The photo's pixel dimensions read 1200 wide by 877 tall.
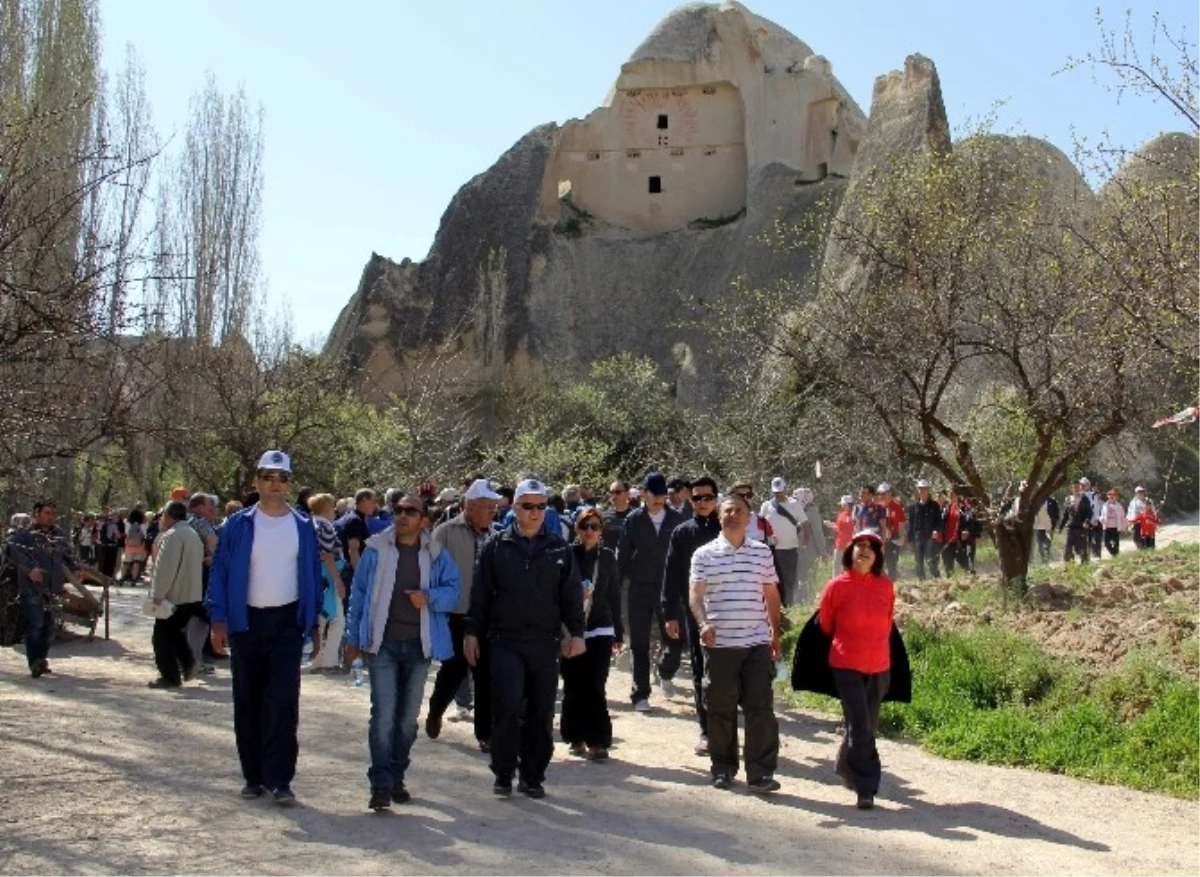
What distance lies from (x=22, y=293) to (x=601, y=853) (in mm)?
4627

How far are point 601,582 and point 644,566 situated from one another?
1642mm

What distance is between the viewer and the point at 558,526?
38.6 ft

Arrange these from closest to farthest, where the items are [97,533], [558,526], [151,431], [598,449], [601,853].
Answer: [601,853] < [151,431] < [558,526] < [97,533] < [598,449]

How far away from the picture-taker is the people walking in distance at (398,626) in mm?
7758

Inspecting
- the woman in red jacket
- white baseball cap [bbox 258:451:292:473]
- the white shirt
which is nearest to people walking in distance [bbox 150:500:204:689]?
white baseball cap [bbox 258:451:292:473]

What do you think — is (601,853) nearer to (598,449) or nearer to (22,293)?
(22,293)

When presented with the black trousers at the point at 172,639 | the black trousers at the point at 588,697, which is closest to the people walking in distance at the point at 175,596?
the black trousers at the point at 172,639

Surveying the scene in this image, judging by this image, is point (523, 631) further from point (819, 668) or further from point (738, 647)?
point (819, 668)

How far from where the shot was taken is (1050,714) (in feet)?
34.1

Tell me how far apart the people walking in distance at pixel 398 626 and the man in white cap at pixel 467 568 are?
130 cm

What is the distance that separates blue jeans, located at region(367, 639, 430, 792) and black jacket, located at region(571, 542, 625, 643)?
199 cm

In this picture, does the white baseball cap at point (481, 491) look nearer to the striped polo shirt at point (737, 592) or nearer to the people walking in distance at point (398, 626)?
the people walking in distance at point (398, 626)

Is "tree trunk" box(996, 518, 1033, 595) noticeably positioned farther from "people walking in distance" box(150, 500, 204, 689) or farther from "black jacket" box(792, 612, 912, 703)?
"people walking in distance" box(150, 500, 204, 689)

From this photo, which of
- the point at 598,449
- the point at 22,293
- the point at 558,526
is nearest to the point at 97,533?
the point at 598,449
